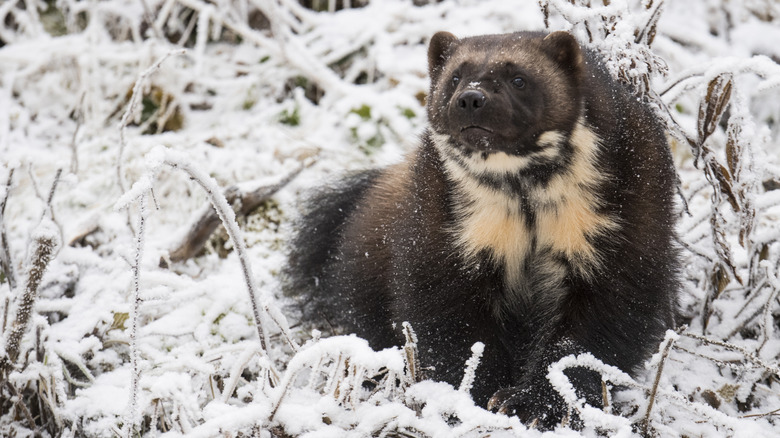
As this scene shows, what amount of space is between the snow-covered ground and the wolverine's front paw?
147mm

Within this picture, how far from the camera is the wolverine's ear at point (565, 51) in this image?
2.62 metres

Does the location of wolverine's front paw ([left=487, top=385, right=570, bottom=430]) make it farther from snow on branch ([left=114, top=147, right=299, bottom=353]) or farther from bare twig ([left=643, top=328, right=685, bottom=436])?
snow on branch ([left=114, top=147, right=299, bottom=353])

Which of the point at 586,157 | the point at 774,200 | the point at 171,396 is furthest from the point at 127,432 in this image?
the point at 774,200

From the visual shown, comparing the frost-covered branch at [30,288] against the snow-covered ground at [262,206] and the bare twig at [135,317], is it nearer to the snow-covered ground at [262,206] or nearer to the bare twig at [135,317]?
the snow-covered ground at [262,206]

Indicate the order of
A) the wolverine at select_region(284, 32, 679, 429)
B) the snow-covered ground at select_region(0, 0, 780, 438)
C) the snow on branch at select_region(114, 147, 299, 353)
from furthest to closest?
the wolverine at select_region(284, 32, 679, 429) < the snow-covered ground at select_region(0, 0, 780, 438) < the snow on branch at select_region(114, 147, 299, 353)

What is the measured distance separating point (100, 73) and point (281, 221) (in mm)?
2318

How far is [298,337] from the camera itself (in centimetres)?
348

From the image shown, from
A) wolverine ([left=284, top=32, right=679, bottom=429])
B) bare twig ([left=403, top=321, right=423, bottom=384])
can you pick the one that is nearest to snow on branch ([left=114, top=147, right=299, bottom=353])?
bare twig ([left=403, top=321, right=423, bottom=384])

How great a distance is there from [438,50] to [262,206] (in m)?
1.68

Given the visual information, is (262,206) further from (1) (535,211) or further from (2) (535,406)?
(2) (535,406)

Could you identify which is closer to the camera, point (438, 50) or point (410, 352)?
point (410, 352)

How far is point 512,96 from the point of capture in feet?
8.25

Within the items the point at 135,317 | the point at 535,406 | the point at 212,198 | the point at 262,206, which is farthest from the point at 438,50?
the point at 262,206

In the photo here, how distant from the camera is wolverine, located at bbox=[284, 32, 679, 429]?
2.56 meters
